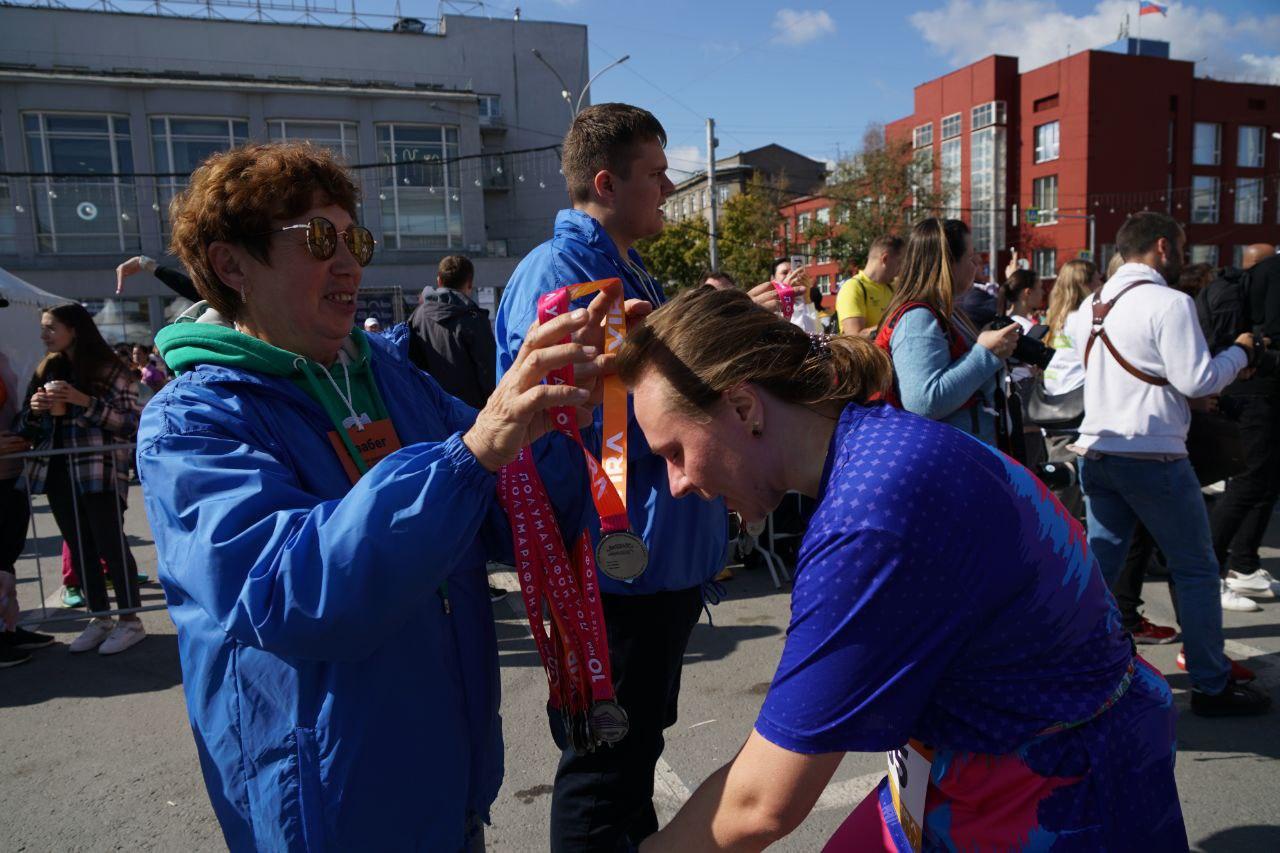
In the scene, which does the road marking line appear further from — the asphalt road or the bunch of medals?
the bunch of medals

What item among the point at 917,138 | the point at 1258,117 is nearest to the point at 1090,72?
the point at 917,138

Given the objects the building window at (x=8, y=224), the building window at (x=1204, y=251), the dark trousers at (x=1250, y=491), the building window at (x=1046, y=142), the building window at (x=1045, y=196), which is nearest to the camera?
the dark trousers at (x=1250, y=491)

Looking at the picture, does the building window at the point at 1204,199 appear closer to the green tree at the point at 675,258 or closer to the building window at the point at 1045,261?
the building window at the point at 1045,261

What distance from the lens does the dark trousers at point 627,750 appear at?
2.22 metres

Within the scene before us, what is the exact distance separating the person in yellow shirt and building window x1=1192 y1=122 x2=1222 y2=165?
4916 cm

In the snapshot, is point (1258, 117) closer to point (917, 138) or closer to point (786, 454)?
point (917, 138)

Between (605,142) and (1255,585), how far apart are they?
505cm

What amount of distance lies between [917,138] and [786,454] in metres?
52.0

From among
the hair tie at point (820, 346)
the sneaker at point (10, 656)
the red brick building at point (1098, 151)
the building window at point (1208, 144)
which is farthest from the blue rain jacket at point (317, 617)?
the building window at point (1208, 144)

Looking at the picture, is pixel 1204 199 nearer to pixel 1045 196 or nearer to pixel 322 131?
pixel 1045 196

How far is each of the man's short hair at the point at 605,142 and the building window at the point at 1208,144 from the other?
5276cm

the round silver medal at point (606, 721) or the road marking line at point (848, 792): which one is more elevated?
the round silver medal at point (606, 721)

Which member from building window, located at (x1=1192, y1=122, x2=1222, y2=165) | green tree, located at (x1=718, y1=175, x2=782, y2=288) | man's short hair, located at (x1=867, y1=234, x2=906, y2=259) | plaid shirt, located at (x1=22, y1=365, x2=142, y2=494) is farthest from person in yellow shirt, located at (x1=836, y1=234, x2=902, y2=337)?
building window, located at (x1=1192, y1=122, x2=1222, y2=165)

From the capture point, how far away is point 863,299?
19.5 ft
